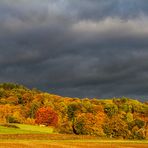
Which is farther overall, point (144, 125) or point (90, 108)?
point (90, 108)

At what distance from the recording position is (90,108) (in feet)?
637

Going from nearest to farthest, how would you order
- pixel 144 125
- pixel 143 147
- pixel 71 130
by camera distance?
pixel 143 147 → pixel 71 130 → pixel 144 125

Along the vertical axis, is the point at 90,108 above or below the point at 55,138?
above

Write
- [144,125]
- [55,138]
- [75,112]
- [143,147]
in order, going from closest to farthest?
[143,147], [55,138], [144,125], [75,112]

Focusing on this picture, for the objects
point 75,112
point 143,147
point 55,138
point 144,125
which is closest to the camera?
point 143,147

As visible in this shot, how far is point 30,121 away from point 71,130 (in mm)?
55470

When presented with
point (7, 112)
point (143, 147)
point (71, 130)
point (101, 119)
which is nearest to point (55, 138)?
point (143, 147)

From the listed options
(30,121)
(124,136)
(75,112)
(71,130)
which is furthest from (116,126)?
(30,121)

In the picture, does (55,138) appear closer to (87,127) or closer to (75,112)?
(87,127)

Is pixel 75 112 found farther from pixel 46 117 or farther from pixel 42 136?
pixel 42 136

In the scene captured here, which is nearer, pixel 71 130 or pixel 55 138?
pixel 55 138

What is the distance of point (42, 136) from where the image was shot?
10294cm

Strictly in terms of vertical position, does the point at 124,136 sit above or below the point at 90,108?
below

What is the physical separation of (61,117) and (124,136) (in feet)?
185
